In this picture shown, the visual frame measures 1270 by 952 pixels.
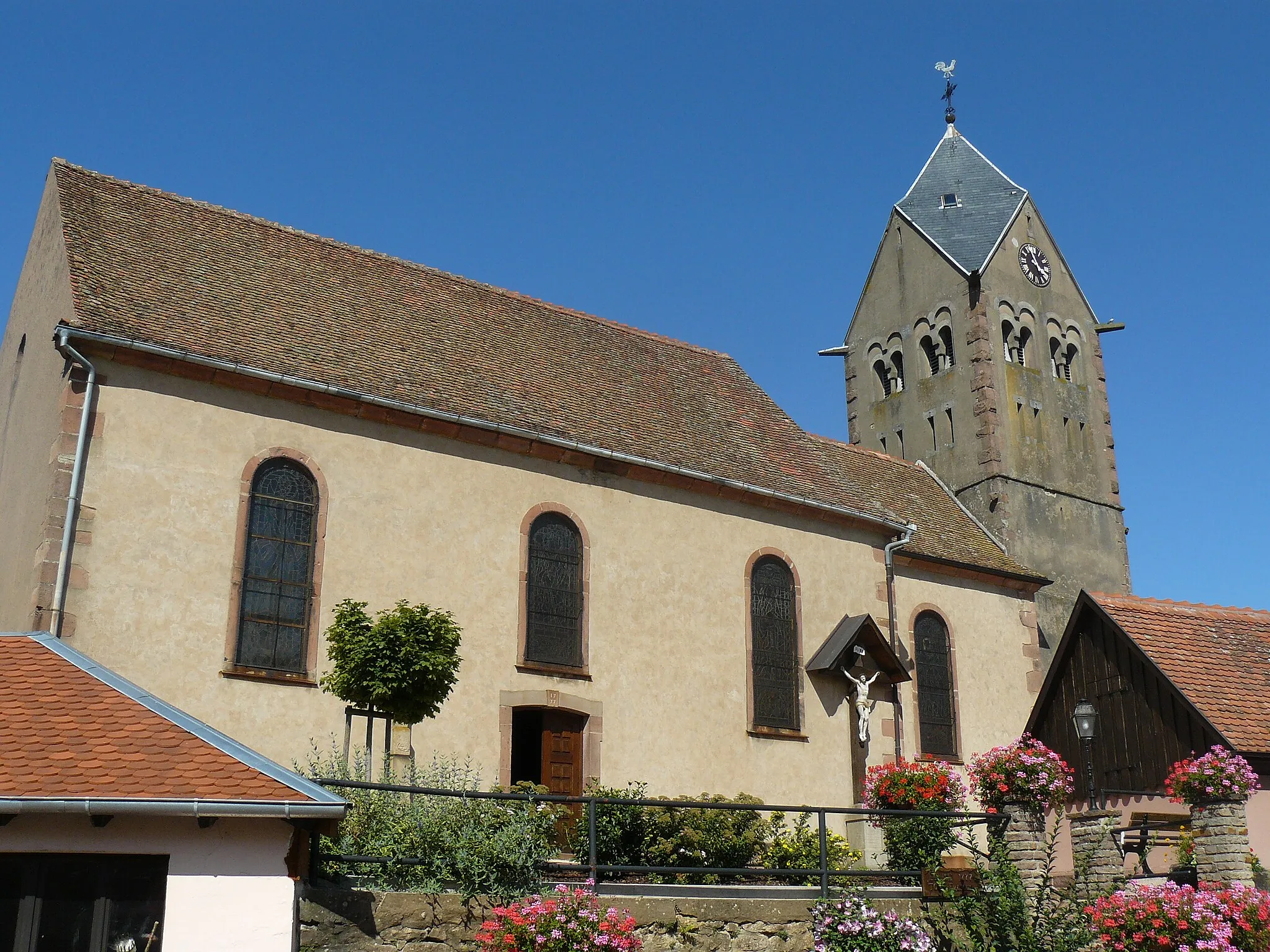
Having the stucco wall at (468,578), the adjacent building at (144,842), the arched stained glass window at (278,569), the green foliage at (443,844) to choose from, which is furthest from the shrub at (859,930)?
the arched stained glass window at (278,569)

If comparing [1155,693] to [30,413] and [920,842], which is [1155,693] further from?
[30,413]

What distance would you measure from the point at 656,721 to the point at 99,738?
930 centimetres

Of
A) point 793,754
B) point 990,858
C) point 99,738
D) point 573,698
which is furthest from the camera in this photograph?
point 793,754

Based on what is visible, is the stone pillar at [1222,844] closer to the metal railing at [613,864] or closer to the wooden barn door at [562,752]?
the metal railing at [613,864]

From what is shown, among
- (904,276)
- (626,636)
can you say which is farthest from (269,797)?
(904,276)

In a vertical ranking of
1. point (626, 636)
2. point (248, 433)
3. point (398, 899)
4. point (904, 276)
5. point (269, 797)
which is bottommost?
point (398, 899)

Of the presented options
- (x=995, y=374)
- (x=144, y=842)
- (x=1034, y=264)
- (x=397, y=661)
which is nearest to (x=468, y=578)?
(x=397, y=661)

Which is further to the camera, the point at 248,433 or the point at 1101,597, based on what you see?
the point at 1101,597

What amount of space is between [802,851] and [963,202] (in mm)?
21678

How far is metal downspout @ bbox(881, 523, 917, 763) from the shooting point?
68.4 feet

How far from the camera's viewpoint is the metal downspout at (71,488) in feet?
45.7

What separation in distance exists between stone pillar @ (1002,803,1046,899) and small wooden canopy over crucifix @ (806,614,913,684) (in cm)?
565

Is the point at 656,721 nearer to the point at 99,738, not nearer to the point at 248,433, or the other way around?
the point at 248,433

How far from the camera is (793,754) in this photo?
19297 millimetres
